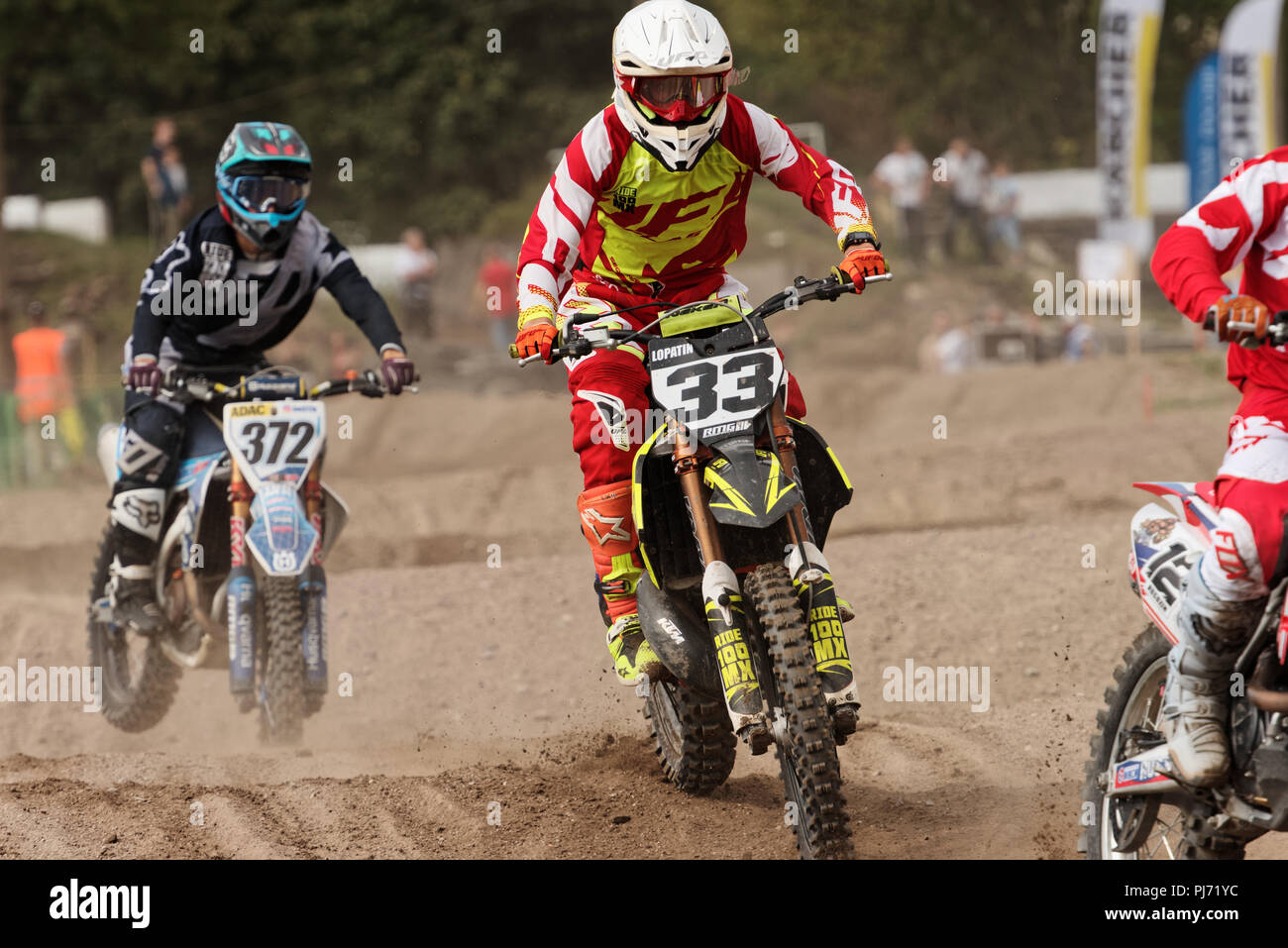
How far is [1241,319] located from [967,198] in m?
22.7

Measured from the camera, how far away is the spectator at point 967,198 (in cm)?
2478

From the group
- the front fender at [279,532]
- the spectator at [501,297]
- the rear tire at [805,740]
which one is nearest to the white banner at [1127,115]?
the spectator at [501,297]

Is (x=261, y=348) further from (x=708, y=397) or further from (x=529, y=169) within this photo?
(x=529, y=169)

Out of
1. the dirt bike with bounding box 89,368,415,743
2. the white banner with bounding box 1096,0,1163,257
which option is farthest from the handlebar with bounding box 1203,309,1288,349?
the white banner with bounding box 1096,0,1163,257

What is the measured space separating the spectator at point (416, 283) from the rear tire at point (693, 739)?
60.0 ft

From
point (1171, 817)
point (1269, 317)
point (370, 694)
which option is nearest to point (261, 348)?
point (370, 694)

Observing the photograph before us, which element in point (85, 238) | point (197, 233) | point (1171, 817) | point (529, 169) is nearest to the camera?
point (1171, 817)

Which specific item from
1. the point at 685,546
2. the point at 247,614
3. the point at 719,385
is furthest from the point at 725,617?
the point at 247,614

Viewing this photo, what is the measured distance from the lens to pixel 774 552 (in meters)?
5.30

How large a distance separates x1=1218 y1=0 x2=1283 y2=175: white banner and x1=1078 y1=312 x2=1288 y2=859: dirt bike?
49.2ft

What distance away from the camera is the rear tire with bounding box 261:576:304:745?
23.9ft

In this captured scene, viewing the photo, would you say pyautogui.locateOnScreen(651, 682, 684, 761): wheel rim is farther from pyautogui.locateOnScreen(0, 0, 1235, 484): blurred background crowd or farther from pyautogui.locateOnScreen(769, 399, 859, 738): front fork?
pyautogui.locateOnScreen(0, 0, 1235, 484): blurred background crowd

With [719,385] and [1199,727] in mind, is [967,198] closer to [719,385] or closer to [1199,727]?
[719,385]
